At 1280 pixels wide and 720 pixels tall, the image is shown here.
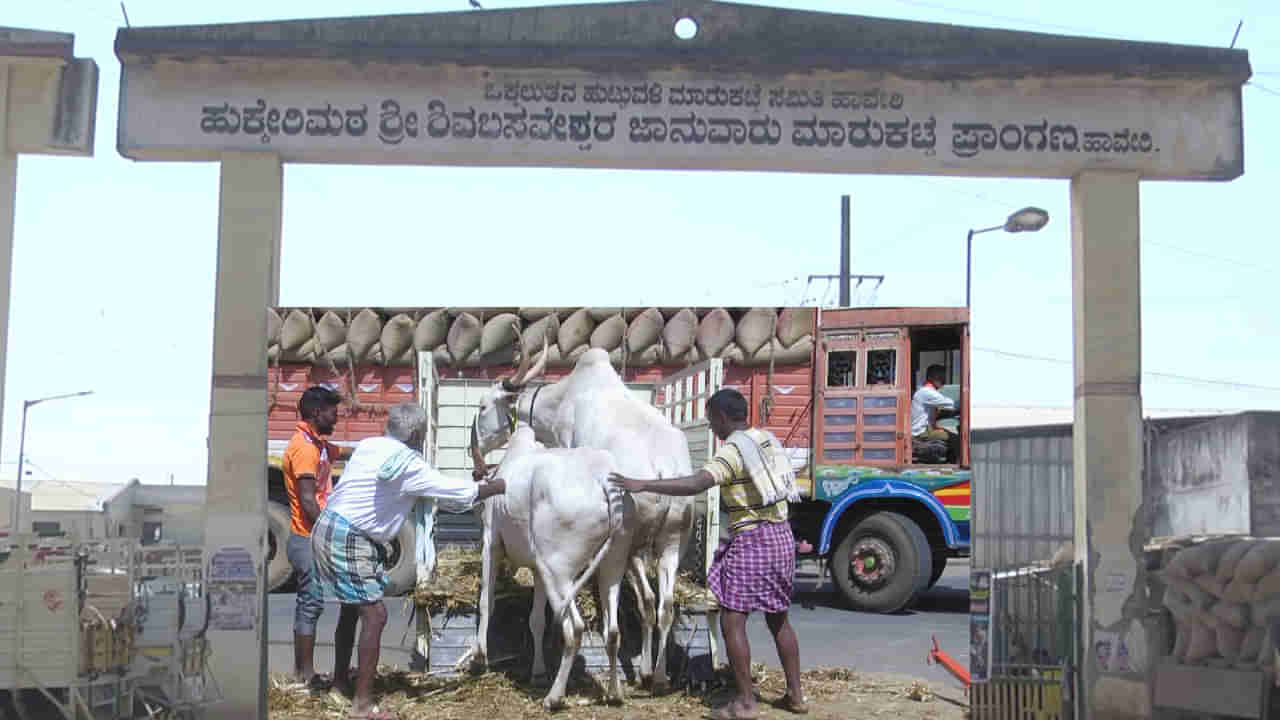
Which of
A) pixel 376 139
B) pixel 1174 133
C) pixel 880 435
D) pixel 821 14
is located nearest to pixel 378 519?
pixel 376 139

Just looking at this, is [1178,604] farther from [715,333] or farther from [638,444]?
[715,333]

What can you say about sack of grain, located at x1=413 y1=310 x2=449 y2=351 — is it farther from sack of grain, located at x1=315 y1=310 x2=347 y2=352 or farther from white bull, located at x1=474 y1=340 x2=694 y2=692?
white bull, located at x1=474 y1=340 x2=694 y2=692

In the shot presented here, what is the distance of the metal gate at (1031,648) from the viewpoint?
258 inches

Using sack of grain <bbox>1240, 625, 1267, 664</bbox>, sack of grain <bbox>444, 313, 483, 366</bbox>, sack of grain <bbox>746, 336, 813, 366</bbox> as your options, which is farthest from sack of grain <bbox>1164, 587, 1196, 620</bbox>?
sack of grain <bbox>444, 313, 483, 366</bbox>

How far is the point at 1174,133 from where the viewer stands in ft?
21.9

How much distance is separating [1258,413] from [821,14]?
6383mm

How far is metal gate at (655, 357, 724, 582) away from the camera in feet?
27.6

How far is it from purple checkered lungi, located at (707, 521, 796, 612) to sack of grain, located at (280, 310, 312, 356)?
8096 millimetres

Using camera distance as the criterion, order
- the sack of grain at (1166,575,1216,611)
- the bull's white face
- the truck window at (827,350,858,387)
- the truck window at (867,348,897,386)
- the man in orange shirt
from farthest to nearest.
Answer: the truck window at (827,350,858,387) → the truck window at (867,348,897,386) → the bull's white face → the man in orange shirt → the sack of grain at (1166,575,1216,611)

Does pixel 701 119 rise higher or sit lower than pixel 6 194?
higher

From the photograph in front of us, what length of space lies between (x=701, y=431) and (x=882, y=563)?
170 inches

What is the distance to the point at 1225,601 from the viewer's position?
5.82 meters

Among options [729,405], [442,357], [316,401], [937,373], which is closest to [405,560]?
[316,401]

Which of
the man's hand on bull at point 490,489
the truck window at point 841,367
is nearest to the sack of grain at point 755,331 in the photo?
the truck window at point 841,367
